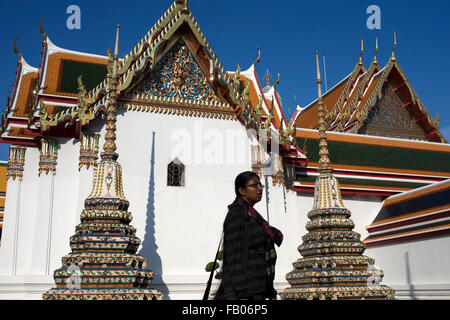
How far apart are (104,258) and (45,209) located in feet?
9.49

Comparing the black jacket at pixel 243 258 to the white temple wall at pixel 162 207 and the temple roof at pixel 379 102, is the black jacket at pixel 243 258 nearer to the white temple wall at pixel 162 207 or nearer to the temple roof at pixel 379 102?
the white temple wall at pixel 162 207

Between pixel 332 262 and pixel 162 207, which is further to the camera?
pixel 162 207

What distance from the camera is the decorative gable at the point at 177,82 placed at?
920 centimetres

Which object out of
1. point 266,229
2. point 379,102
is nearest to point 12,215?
point 266,229

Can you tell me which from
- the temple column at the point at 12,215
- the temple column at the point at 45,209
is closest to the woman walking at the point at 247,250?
the temple column at the point at 45,209

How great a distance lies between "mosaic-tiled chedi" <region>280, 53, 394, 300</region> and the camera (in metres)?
6.38

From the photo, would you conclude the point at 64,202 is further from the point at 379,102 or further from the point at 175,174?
the point at 379,102

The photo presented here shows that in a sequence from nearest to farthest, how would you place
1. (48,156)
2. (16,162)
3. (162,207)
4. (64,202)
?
1. (64,202)
2. (48,156)
3. (162,207)
4. (16,162)

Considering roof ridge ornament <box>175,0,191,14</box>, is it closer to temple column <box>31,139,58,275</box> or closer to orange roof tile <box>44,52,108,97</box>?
orange roof tile <box>44,52,108,97</box>

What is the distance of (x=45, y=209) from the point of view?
8.22m

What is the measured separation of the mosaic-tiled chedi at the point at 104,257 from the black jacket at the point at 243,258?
3.22m

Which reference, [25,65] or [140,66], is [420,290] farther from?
[25,65]

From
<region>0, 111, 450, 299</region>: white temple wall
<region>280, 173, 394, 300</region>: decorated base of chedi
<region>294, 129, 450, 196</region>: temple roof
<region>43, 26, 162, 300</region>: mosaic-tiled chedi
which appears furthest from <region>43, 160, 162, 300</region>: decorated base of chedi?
<region>294, 129, 450, 196</region>: temple roof
